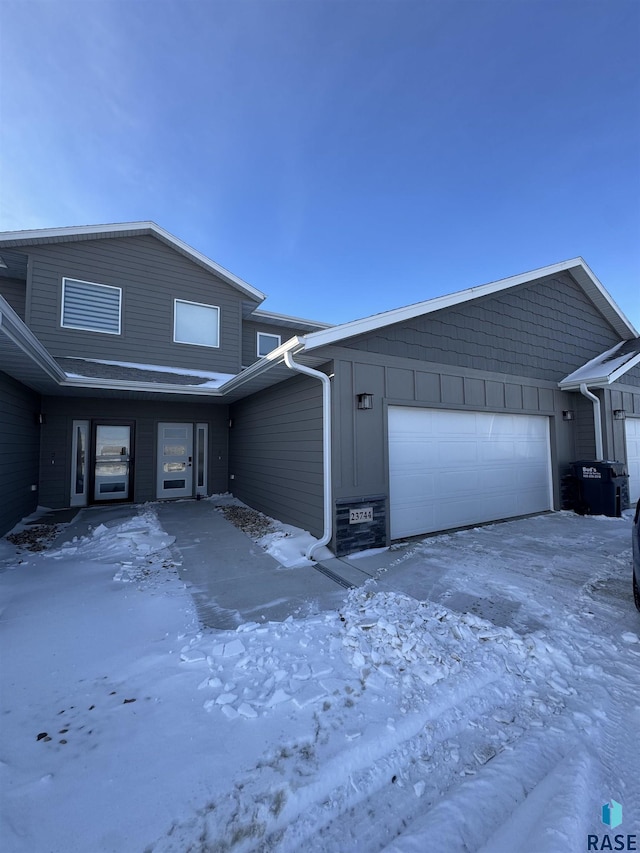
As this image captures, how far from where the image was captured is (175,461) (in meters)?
9.36

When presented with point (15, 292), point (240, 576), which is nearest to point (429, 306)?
point (240, 576)

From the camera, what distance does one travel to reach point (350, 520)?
5.04m

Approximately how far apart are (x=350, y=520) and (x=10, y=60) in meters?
8.76

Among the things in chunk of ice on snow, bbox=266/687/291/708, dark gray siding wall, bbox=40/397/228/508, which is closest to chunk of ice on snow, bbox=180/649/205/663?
chunk of ice on snow, bbox=266/687/291/708

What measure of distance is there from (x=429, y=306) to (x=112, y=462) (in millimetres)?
7974

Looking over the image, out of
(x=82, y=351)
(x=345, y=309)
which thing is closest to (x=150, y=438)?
(x=82, y=351)

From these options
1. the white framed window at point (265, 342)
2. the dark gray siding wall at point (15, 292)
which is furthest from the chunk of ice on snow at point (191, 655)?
the white framed window at point (265, 342)

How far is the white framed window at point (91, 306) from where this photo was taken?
8.00 meters

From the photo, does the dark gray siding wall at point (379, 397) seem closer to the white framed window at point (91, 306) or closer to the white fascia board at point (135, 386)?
the white fascia board at point (135, 386)

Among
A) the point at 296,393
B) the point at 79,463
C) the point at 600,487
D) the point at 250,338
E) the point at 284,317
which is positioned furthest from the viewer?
the point at 284,317

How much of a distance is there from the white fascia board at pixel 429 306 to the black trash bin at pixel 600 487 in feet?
13.8

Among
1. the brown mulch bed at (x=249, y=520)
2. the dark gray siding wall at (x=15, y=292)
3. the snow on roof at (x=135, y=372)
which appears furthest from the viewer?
the dark gray siding wall at (x=15, y=292)

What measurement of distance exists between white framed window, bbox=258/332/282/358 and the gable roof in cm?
132

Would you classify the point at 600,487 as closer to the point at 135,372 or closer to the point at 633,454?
the point at 633,454
